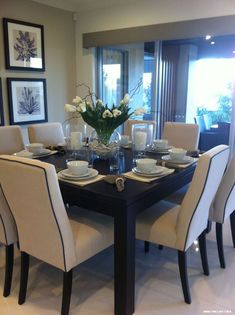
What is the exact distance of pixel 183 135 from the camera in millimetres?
3191

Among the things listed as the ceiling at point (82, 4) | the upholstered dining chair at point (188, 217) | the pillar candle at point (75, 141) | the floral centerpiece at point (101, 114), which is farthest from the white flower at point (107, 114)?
the ceiling at point (82, 4)

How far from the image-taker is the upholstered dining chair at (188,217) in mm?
1752

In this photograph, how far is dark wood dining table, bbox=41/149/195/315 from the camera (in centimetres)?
168

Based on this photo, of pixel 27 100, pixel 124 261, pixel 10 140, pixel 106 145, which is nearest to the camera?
pixel 124 261

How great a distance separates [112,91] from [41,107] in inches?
50.9

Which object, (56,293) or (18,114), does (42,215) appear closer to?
(56,293)

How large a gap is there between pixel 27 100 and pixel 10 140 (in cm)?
160

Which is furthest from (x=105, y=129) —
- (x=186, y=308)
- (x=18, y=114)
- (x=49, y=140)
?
(x=18, y=114)

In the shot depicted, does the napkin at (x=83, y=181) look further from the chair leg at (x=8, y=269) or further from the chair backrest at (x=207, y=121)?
the chair backrest at (x=207, y=121)

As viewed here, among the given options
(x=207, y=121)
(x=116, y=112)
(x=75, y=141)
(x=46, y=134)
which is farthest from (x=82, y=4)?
(x=116, y=112)

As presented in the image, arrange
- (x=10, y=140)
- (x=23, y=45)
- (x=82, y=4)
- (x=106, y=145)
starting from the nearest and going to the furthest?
(x=106, y=145)
(x=10, y=140)
(x=23, y=45)
(x=82, y=4)

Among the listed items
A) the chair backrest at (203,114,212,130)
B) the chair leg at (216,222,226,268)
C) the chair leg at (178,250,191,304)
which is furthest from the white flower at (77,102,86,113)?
the chair backrest at (203,114,212,130)

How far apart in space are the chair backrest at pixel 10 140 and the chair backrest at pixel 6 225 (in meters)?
1.06

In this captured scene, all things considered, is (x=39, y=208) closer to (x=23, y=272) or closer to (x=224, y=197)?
(x=23, y=272)
